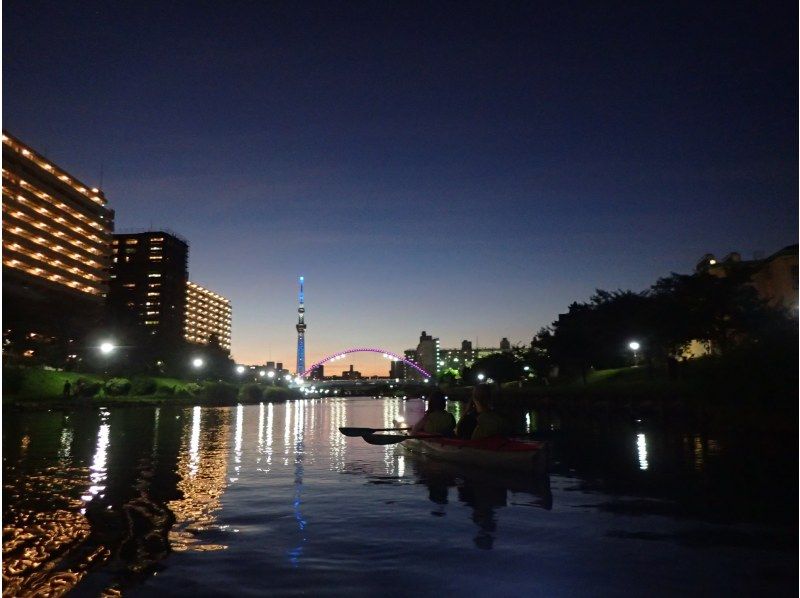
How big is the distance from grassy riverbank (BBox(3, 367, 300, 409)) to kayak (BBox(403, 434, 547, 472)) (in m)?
49.2

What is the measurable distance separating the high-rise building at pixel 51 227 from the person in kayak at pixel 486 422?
366 feet

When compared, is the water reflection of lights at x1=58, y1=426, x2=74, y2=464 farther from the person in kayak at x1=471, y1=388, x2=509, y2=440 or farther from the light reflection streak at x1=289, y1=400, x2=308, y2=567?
the person in kayak at x1=471, y1=388, x2=509, y2=440

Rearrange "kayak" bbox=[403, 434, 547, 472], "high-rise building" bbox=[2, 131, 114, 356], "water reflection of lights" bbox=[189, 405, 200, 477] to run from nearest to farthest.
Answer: "kayak" bbox=[403, 434, 547, 472] → "water reflection of lights" bbox=[189, 405, 200, 477] → "high-rise building" bbox=[2, 131, 114, 356]

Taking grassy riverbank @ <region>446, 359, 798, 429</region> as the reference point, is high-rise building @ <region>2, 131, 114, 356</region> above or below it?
above

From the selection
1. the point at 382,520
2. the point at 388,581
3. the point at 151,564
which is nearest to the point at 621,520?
the point at 382,520

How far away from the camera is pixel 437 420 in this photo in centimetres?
2195

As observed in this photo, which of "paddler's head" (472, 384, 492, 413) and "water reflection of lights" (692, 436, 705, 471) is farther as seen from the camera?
"water reflection of lights" (692, 436, 705, 471)

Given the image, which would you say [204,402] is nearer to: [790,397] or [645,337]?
[645,337]

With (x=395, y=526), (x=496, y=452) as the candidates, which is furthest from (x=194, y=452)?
(x=395, y=526)

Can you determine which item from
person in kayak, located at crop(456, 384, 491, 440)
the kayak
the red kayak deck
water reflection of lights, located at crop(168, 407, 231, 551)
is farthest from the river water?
person in kayak, located at crop(456, 384, 491, 440)

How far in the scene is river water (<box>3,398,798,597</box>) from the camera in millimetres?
8594

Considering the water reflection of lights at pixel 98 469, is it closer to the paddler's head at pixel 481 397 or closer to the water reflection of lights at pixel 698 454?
the paddler's head at pixel 481 397

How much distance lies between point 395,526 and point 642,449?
17.3 meters

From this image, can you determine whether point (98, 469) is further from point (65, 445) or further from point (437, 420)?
point (437, 420)
